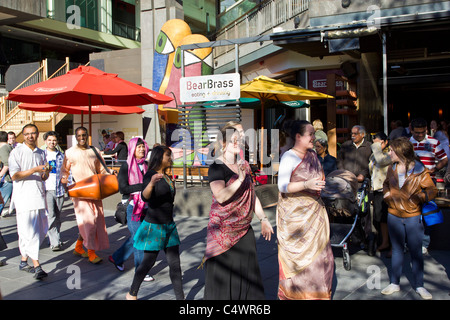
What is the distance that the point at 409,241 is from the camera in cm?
507

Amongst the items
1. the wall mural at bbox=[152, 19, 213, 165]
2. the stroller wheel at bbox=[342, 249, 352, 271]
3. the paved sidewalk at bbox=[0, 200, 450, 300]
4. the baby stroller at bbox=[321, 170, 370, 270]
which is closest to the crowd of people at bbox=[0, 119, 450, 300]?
the paved sidewalk at bbox=[0, 200, 450, 300]

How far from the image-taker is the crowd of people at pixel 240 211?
409cm

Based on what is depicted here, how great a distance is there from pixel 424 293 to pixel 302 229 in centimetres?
188

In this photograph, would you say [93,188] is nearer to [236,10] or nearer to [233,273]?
[233,273]

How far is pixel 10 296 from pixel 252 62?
16.7m

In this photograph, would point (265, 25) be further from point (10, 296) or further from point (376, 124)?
point (10, 296)

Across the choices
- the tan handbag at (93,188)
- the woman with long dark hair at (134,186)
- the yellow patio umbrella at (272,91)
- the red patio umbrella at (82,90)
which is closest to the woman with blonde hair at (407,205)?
the woman with long dark hair at (134,186)

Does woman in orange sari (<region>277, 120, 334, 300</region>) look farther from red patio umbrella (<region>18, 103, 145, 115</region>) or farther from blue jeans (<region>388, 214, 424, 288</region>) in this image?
red patio umbrella (<region>18, 103, 145, 115</region>)

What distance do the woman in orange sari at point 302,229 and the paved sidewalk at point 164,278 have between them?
3.21 ft

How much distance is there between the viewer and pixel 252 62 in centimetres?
2039

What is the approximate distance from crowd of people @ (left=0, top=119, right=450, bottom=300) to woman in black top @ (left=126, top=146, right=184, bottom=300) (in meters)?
0.01

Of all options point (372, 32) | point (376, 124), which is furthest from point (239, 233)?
point (376, 124)

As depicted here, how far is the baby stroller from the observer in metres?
6.28

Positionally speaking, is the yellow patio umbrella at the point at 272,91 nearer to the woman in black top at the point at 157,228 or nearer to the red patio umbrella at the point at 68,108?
the red patio umbrella at the point at 68,108
